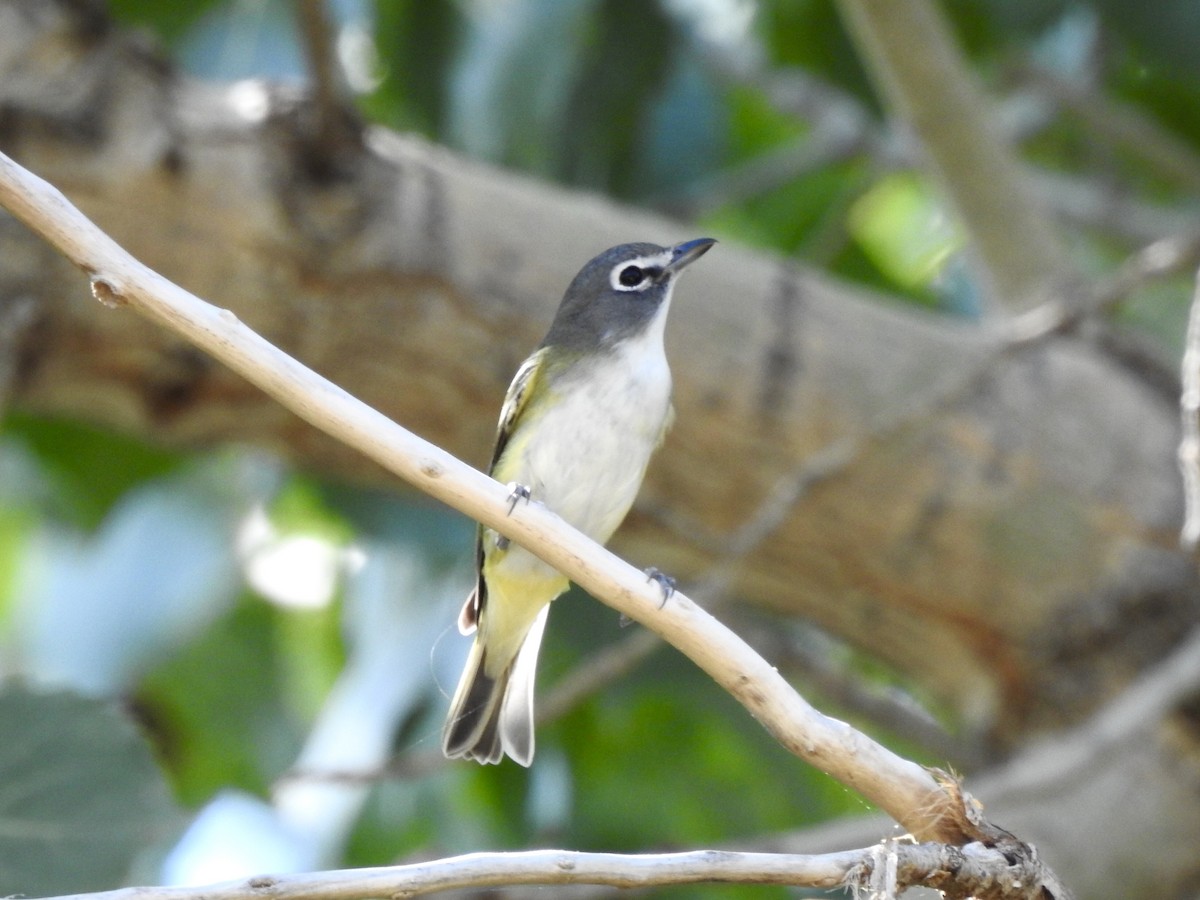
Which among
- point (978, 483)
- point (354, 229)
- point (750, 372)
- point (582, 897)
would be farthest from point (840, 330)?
point (582, 897)

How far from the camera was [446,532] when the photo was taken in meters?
5.59

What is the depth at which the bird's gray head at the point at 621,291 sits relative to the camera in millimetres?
3891

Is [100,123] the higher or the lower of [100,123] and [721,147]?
the lower

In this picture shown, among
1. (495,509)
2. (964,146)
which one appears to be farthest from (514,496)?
(964,146)

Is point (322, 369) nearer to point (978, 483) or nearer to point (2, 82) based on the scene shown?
point (2, 82)

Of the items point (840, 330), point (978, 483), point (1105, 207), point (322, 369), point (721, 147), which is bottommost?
point (322, 369)

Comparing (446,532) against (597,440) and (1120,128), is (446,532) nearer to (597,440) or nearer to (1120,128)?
(597,440)

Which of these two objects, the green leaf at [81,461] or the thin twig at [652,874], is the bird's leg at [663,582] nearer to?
the thin twig at [652,874]

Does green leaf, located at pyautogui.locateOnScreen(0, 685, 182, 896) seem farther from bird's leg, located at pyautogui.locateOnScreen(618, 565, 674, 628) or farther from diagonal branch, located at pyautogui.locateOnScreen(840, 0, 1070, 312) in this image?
diagonal branch, located at pyautogui.locateOnScreen(840, 0, 1070, 312)

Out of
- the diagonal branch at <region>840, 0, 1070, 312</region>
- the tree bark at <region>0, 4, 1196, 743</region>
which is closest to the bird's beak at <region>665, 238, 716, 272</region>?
the tree bark at <region>0, 4, 1196, 743</region>

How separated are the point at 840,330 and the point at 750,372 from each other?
34 cm

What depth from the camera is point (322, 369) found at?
438cm

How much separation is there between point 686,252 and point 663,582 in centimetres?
124

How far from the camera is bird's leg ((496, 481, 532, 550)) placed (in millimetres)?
2279
